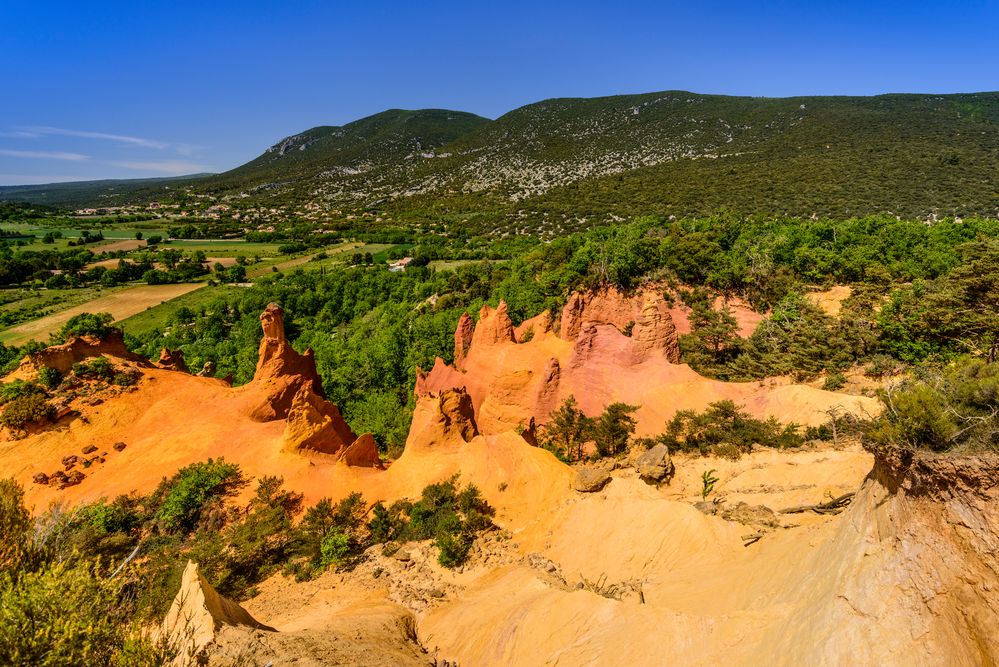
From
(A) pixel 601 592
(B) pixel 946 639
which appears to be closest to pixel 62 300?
(A) pixel 601 592

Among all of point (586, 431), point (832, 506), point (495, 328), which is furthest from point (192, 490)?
point (832, 506)

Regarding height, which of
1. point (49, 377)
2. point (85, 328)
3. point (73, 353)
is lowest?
point (49, 377)

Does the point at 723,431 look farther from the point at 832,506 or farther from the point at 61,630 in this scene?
the point at 61,630

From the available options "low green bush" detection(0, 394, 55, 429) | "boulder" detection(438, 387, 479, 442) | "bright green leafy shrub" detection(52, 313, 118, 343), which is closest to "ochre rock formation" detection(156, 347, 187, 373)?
"bright green leafy shrub" detection(52, 313, 118, 343)

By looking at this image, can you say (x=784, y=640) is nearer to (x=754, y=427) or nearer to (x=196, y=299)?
(x=754, y=427)

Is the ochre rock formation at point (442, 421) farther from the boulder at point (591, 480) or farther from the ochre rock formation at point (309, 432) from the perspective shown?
the boulder at point (591, 480)

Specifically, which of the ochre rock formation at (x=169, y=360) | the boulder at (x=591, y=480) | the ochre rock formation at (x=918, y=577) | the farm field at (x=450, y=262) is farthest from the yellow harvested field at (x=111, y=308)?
the ochre rock formation at (x=918, y=577)
